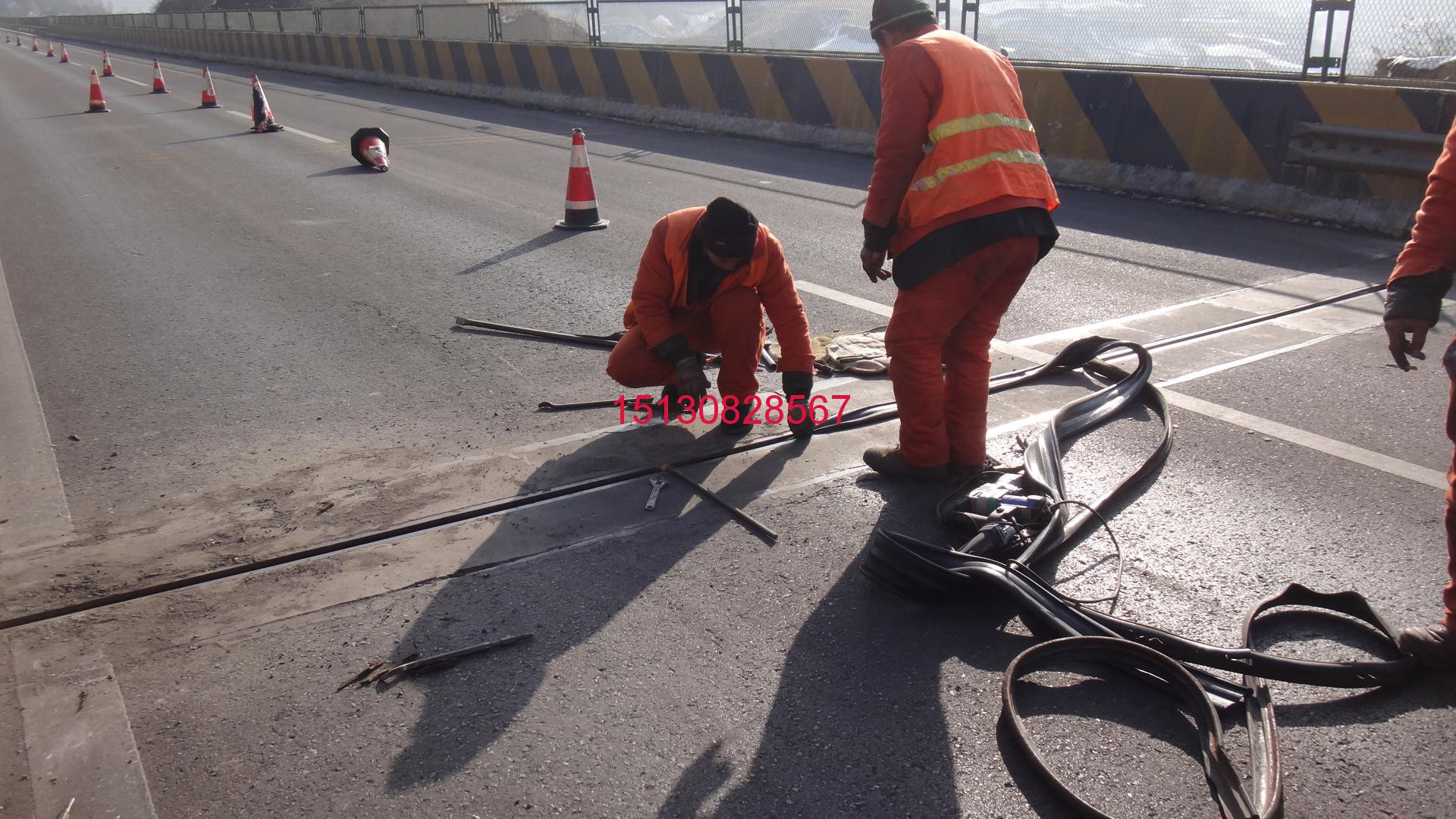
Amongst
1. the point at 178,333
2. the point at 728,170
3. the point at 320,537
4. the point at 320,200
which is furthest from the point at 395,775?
the point at 728,170

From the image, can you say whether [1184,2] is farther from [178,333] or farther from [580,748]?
[580,748]

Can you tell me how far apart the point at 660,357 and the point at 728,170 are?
751 centimetres

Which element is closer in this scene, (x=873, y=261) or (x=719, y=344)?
(x=873, y=261)

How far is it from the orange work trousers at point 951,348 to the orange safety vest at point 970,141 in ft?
0.65

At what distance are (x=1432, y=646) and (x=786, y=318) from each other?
249 centimetres

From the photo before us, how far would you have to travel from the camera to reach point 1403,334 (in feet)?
9.78

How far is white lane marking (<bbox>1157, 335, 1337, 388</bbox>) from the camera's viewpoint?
5062mm

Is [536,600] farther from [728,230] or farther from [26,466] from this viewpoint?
[26,466]

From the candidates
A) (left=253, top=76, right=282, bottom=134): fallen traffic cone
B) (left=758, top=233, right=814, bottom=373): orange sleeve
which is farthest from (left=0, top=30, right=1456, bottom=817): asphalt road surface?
(left=253, top=76, right=282, bottom=134): fallen traffic cone

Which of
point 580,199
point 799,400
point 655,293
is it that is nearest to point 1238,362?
point 799,400

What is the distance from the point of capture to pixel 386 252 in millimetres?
8141

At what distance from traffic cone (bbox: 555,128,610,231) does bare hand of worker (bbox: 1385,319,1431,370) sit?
669 cm

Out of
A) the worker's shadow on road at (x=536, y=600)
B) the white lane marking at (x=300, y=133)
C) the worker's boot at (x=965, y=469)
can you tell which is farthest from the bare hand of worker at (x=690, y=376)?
the white lane marking at (x=300, y=133)

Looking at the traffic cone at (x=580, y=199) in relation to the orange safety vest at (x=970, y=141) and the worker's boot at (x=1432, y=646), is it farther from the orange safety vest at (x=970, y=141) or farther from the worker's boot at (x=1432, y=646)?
the worker's boot at (x=1432, y=646)
